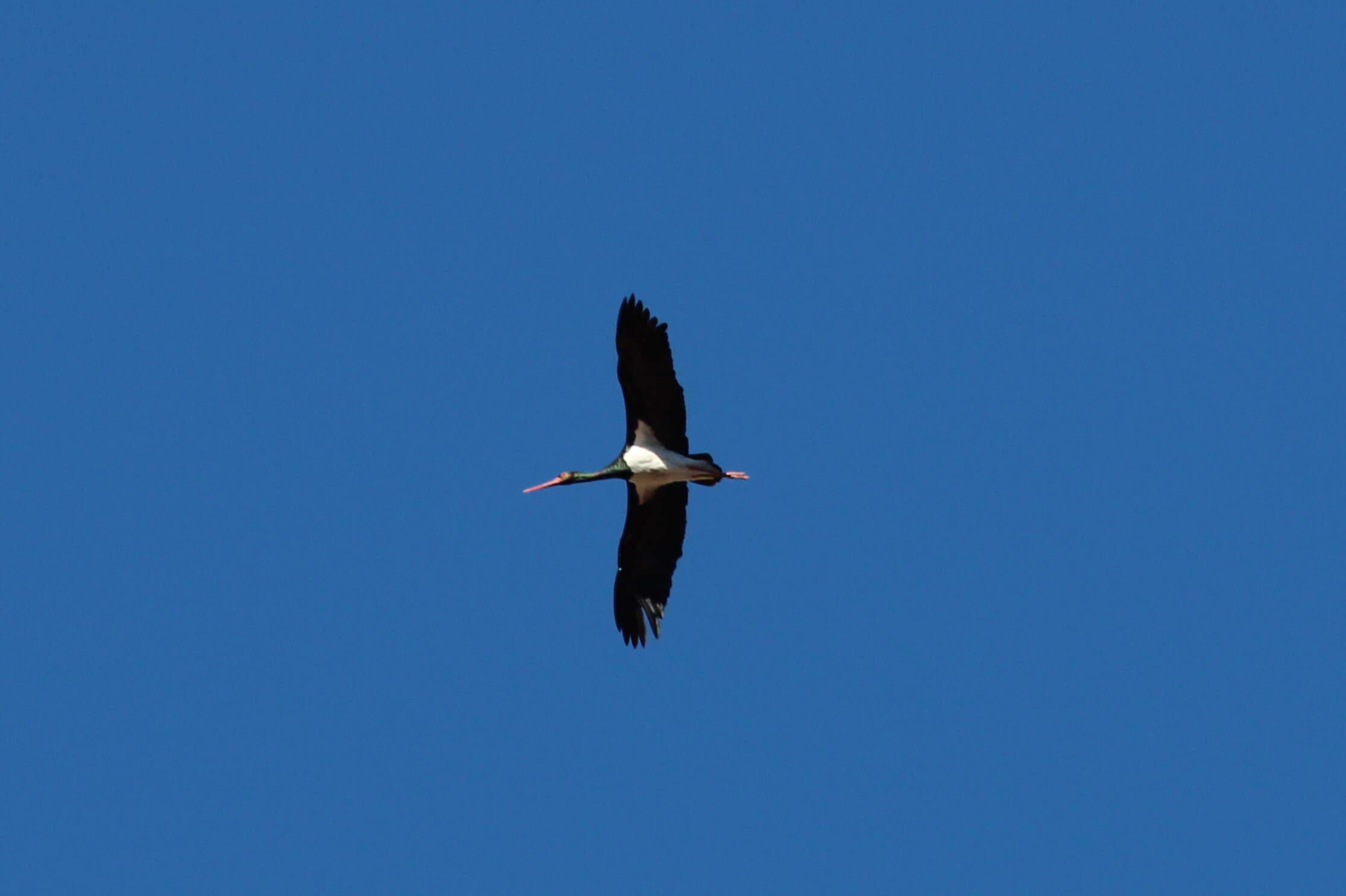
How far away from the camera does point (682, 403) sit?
77.6ft

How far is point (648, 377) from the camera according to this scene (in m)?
23.5

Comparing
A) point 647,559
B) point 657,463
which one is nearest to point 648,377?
point 657,463

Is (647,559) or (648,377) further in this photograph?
(647,559)

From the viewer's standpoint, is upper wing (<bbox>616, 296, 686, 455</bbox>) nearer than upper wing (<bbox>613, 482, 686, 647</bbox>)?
Yes

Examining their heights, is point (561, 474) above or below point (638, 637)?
above

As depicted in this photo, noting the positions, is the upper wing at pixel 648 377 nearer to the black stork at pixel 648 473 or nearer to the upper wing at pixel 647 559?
the black stork at pixel 648 473

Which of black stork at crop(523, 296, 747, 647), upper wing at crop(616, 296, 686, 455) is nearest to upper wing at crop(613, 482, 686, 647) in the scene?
black stork at crop(523, 296, 747, 647)

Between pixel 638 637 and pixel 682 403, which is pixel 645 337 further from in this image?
pixel 638 637

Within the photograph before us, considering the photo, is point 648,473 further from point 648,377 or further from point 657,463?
point 648,377

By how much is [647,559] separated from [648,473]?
1.61 m

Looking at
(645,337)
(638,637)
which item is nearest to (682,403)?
(645,337)

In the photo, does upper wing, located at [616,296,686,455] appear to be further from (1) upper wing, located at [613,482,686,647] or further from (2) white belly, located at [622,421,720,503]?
(1) upper wing, located at [613,482,686,647]

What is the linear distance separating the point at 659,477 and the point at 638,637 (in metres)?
2.57

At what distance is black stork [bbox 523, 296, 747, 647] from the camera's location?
917 inches
